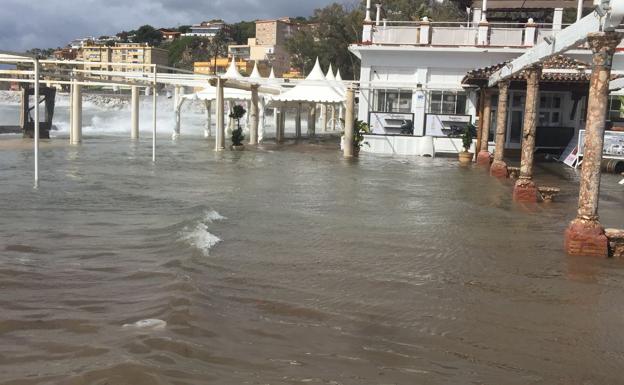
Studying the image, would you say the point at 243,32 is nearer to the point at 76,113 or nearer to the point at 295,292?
the point at 76,113

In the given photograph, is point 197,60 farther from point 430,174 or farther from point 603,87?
point 603,87

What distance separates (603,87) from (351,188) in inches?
307

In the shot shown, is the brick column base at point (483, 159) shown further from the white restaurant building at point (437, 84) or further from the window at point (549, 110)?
the window at point (549, 110)

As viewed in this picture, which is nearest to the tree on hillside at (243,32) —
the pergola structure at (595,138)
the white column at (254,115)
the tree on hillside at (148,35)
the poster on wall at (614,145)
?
the tree on hillside at (148,35)

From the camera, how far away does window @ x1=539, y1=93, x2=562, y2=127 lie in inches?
1091

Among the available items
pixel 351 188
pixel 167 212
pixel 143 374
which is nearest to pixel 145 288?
pixel 143 374

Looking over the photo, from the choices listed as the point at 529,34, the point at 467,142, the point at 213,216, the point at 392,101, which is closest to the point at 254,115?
the point at 392,101

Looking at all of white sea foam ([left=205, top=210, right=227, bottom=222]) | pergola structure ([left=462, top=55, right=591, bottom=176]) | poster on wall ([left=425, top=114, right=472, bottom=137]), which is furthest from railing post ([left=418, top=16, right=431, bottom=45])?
white sea foam ([left=205, top=210, right=227, bottom=222])

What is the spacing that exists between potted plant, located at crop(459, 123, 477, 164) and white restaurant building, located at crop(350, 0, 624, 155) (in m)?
1.75

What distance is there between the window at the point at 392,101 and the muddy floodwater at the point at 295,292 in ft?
53.0

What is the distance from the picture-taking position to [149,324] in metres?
5.39

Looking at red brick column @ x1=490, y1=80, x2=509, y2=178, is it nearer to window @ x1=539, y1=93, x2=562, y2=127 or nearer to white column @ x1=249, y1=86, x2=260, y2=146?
window @ x1=539, y1=93, x2=562, y2=127

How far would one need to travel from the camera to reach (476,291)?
6.94m

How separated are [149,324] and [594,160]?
247 inches
